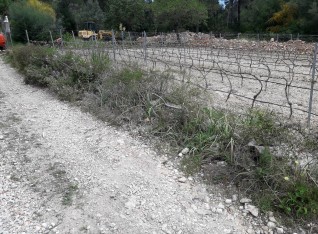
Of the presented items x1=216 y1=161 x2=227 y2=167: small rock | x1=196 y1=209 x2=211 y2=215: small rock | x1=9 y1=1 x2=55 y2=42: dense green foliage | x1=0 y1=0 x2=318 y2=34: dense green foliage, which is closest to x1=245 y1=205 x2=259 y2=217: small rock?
x1=196 y1=209 x2=211 y2=215: small rock

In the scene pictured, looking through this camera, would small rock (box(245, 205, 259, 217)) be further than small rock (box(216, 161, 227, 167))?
No

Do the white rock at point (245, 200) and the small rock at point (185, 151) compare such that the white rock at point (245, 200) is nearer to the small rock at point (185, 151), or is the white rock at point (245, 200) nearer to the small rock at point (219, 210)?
the small rock at point (219, 210)

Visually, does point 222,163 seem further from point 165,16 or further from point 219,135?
point 165,16

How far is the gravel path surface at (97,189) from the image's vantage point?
7.18ft

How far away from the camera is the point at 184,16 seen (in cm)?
2478

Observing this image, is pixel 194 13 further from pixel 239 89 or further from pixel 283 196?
pixel 283 196

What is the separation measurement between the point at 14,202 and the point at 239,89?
483 cm

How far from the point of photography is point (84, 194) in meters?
2.53

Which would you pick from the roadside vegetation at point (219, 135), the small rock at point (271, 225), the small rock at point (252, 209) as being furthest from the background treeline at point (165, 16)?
the small rock at point (271, 225)

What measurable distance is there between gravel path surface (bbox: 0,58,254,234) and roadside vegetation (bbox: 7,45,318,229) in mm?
254

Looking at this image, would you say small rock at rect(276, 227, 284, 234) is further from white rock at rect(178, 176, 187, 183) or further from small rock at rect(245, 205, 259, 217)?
white rock at rect(178, 176, 187, 183)

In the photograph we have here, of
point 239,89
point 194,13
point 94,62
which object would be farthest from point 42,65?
point 194,13

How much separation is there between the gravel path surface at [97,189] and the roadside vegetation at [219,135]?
10.0 inches

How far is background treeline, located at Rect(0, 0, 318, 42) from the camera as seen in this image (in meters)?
18.8
